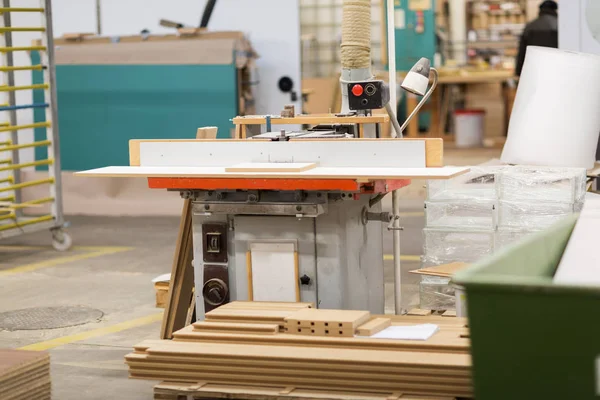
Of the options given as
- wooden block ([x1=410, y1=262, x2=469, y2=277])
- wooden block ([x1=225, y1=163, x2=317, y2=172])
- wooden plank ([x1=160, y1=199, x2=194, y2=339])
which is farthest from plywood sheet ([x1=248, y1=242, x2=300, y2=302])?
wooden block ([x1=410, y1=262, x2=469, y2=277])

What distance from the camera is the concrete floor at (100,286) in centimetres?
484

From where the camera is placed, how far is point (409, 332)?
4098 mm

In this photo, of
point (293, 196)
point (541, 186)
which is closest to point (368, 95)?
point (293, 196)

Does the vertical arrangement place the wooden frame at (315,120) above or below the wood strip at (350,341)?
above

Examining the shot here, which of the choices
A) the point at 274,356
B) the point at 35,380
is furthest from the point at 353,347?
the point at 35,380

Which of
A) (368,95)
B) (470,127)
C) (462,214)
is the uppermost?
(368,95)

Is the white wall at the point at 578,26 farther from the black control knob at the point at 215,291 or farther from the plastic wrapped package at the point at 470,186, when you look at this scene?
the black control knob at the point at 215,291

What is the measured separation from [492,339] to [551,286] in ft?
0.72

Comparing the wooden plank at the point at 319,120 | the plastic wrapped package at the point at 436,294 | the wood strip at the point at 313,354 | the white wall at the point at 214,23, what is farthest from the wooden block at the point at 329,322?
the white wall at the point at 214,23

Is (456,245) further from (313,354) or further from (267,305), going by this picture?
(313,354)

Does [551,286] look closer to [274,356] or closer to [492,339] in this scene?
[492,339]

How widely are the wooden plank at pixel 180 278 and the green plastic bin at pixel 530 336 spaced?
2765 millimetres

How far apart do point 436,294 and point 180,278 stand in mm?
1462

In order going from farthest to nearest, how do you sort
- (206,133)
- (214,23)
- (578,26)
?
(214,23)
(578,26)
(206,133)
